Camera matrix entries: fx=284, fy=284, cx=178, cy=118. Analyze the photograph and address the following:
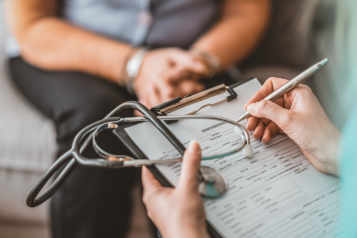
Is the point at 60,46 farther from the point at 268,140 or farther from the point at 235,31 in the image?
the point at 268,140

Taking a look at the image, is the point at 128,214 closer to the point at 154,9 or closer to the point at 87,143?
the point at 87,143

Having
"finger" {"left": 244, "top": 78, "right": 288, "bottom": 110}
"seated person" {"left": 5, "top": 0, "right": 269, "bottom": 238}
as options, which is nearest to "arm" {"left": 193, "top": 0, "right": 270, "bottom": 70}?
"seated person" {"left": 5, "top": 0, "right": 269, "bottom": 238}

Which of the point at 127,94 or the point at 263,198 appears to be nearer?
the point at 263,198

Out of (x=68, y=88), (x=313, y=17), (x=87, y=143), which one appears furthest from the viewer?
(x=313, y=17)

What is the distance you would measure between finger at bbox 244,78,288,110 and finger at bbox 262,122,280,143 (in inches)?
1.5

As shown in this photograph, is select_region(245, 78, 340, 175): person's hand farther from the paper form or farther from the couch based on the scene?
the couch

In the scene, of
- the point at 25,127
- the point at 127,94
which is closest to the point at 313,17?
the point at 127,94

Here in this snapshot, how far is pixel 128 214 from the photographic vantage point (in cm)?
62

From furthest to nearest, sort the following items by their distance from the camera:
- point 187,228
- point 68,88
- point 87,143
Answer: point 68,88, point 87,143, point 187,228

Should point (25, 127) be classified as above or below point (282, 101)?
below

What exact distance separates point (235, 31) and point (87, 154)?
17.7 inches

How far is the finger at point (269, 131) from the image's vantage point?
0.36 meters

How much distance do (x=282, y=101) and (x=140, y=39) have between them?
15.7 inches

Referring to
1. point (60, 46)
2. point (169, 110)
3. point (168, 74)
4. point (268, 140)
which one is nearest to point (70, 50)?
point (60, 46)
